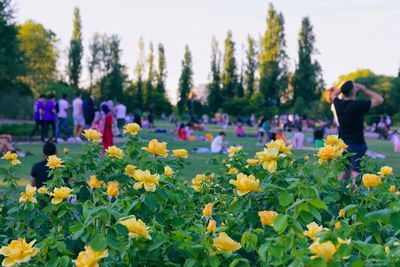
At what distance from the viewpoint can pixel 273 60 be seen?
6956 centimetres

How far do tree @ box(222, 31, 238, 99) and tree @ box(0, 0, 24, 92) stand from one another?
120ft

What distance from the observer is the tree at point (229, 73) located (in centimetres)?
7456

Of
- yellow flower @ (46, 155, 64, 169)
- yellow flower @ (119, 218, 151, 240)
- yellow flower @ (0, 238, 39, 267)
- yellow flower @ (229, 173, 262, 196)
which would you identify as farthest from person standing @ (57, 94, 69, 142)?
yellow flower @ (119, 218, 151, 240)

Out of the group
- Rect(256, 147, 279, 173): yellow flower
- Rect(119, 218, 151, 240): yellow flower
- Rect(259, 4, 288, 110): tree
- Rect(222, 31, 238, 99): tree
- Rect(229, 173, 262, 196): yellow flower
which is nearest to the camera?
Rect(119, 218, 151, 240): yellow flower

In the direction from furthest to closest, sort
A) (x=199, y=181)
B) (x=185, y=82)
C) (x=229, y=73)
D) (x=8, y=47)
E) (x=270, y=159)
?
1. (x=185, y=82)
2. (x=229, y=73)
3. (x=8, y=47)
4. (x=199, y=181)
5. (x=270, y=159)

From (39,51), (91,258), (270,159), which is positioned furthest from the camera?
(39,51)

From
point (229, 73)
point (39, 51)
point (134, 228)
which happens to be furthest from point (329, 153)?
point (39, 51)

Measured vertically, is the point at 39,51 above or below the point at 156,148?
above

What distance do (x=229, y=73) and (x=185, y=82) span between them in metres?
7.33

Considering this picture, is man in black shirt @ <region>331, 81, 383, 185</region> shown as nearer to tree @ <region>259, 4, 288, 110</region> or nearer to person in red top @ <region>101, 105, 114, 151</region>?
person in red top @ <region>101, 105, 114, 151</region>

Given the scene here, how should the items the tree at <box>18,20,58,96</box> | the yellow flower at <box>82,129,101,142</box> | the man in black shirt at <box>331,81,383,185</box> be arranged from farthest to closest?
the tree at <box>18,20,58,96</box> → the man in black shirt at <box>331,81,383,185</box> → the yellow flower at <box>82,129,101,142</box>

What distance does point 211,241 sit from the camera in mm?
2420

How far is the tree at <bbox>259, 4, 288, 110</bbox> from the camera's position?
67438mm

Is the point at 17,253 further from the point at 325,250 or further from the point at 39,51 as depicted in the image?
the point at 39,51
